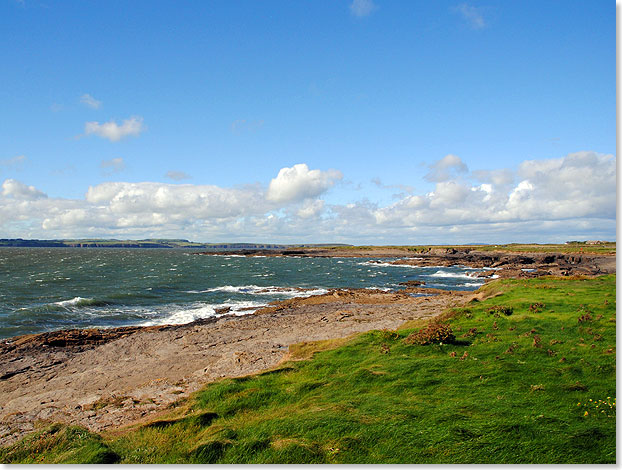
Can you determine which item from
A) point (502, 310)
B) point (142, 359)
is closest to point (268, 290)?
point (142, 359)

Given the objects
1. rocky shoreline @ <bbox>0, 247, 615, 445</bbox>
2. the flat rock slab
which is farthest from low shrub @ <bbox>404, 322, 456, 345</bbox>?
rocky shoreline @ <bbox>0, 247, 615, 445</bbox>

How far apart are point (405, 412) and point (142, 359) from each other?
2155 centimetres

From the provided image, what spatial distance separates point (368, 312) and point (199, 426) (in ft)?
A: 99.4

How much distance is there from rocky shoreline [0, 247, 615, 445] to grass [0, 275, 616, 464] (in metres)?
3.89

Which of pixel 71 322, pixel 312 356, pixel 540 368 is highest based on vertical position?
pixel 540 368

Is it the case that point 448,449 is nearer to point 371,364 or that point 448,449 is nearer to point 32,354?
point 371,364

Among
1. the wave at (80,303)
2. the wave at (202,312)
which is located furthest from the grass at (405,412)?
the wave at (80,303)

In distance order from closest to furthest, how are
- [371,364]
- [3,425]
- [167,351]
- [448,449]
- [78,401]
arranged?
[448,449]
[3,425]
[371,364]
[78,401]
[167,351]

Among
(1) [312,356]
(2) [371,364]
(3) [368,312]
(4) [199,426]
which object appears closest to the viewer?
(4) [199,426]

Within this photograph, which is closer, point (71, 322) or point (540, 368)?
point (540, 368)

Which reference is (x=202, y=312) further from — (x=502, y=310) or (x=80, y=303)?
(x=502, y=310)

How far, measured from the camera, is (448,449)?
9.32 m

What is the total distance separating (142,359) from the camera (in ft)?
87.3

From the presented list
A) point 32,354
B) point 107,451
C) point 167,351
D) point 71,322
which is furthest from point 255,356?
point 71,322
